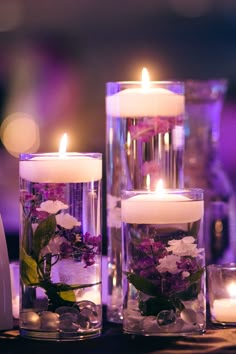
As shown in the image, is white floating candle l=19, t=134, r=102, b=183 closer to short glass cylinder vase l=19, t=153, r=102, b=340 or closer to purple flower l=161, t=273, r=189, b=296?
short glass cylinder vase l=19, t=153, r=102, b=340

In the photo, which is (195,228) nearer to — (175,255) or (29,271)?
(175,255)

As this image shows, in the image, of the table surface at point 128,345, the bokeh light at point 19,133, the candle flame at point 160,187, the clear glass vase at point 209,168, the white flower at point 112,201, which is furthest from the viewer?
the bokeh light at point 19,133

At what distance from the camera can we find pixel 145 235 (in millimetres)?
1198

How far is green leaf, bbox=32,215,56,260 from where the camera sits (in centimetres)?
120

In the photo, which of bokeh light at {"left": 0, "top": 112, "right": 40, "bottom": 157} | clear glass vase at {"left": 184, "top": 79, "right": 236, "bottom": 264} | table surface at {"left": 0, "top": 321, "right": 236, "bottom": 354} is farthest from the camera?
bokeh light at {"left": 0, "top": 112, "right": 40, "bottom": 157}

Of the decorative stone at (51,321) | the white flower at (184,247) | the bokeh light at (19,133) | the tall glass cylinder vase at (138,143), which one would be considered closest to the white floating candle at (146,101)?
the tall glass cylinder vase at (138,143)

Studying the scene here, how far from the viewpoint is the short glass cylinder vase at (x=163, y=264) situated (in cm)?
119

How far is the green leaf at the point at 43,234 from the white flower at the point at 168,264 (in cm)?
15

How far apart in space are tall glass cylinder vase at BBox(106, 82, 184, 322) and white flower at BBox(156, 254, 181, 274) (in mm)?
157

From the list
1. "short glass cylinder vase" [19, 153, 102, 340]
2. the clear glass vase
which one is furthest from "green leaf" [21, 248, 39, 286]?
the clear glass vase

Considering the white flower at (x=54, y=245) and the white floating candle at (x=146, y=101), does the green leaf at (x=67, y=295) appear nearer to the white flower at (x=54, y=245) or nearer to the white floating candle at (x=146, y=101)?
the white flower at (x=54, y=245)

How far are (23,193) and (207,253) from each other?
41cm

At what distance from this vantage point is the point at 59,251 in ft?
3.96

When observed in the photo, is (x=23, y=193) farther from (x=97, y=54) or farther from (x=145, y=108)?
(x=97, y=54)
